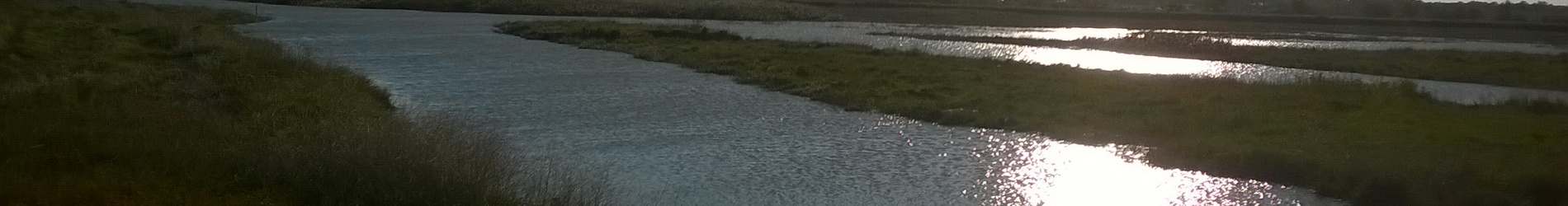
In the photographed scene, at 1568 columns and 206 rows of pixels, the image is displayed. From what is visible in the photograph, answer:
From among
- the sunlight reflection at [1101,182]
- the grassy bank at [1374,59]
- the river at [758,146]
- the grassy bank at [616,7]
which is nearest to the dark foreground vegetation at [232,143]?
the river at [758,146]

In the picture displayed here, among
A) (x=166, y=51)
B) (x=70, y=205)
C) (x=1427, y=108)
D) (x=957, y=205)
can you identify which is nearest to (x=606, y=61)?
(x=166, y=51)

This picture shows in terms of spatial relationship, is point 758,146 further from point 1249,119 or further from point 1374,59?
point 1374,59

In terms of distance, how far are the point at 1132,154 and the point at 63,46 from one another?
1706cm

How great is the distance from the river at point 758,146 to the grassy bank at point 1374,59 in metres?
1.94

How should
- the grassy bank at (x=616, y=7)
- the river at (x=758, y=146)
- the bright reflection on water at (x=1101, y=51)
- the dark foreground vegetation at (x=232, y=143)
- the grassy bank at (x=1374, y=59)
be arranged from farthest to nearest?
the grassy bank at (x=616, y=7), the grassy bank at (x=1374, y=59), the bright reflection on water at (x=1101, y=51), the river at (x=758, y=146), the dark foreground vegetation at (x=232, y=143)

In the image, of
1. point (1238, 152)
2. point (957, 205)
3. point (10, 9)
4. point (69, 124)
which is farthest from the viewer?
point (10, 9)

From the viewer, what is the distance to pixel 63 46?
73.2 ft

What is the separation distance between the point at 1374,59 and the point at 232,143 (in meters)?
27.4

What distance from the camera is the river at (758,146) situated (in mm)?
11047

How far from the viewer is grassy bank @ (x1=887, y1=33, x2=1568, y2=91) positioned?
2627 cm

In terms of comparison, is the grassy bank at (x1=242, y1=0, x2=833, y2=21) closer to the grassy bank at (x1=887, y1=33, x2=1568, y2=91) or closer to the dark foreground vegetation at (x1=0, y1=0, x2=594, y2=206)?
the grassy bank at (x1=887, y1=33, x2=1568, y2=91)

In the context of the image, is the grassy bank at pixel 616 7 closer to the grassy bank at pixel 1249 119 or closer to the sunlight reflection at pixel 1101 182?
the grassy bank at pixel 1249 119

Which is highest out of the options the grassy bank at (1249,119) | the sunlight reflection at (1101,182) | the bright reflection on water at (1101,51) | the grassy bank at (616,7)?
the grassy bank at (1249,119)

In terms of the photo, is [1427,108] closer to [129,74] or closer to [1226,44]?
[129,74]
